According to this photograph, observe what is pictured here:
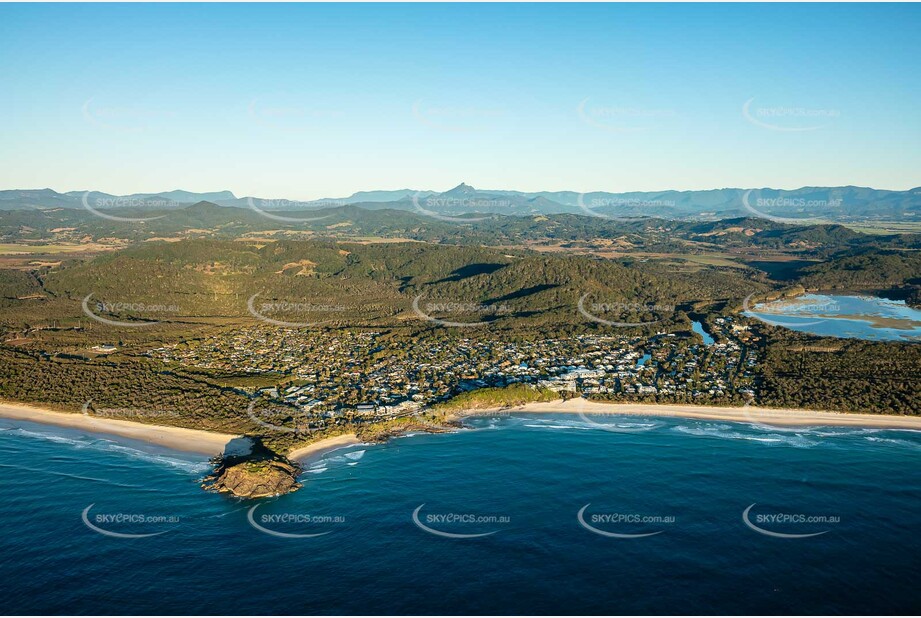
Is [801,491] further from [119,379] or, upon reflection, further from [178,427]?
[119,379]

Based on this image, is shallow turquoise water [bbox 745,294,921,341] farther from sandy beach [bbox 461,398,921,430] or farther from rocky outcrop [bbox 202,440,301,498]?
rocky outcrop [bbox 202,440,301,498]

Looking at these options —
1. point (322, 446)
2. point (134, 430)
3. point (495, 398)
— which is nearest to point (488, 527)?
point (322, 446)

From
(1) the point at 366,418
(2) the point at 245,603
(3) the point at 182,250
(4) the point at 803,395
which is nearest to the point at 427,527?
(2) the point at 245,603

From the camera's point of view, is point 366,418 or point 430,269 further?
point 430,269

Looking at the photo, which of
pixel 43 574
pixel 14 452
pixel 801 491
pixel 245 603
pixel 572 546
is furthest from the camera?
pixel 14 452

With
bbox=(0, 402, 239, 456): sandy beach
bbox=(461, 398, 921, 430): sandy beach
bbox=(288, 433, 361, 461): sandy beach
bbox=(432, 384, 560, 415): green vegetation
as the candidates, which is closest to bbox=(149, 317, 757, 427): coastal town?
bbox=(432, 384, 560, 415): green vegetation

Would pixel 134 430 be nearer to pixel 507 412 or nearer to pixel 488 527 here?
pixel 507 412
